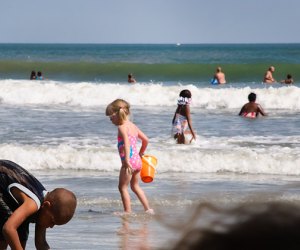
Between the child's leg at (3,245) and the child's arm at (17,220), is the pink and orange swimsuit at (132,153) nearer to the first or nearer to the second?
the child's leg at (3,245)

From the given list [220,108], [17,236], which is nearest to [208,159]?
[17,236]

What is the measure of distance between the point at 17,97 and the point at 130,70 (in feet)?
63.9

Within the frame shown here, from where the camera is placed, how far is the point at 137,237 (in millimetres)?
7441

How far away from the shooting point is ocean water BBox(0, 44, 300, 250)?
25.0 ft

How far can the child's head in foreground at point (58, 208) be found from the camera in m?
4.52

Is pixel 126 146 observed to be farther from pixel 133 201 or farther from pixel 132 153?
pixel 133 201

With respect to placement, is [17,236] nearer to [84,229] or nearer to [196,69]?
[84,229]

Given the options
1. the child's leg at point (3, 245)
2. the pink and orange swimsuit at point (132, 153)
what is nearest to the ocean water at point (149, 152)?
the pink and orange swimsuit at point (132, 153)

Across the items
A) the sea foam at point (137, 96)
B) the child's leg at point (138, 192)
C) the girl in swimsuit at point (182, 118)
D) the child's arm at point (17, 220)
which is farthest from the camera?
the sea foam at point (137, 96)

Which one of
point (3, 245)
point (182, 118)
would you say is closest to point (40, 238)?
point (3, 245)

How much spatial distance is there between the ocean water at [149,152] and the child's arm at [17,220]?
1.16m

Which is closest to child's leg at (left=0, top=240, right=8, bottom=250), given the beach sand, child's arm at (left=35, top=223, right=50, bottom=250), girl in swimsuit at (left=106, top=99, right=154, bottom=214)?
child's arm at (left=35, top=223, right=50, bottom=250)

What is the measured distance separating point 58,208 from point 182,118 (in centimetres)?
1088

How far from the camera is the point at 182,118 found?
15375 millimetres
